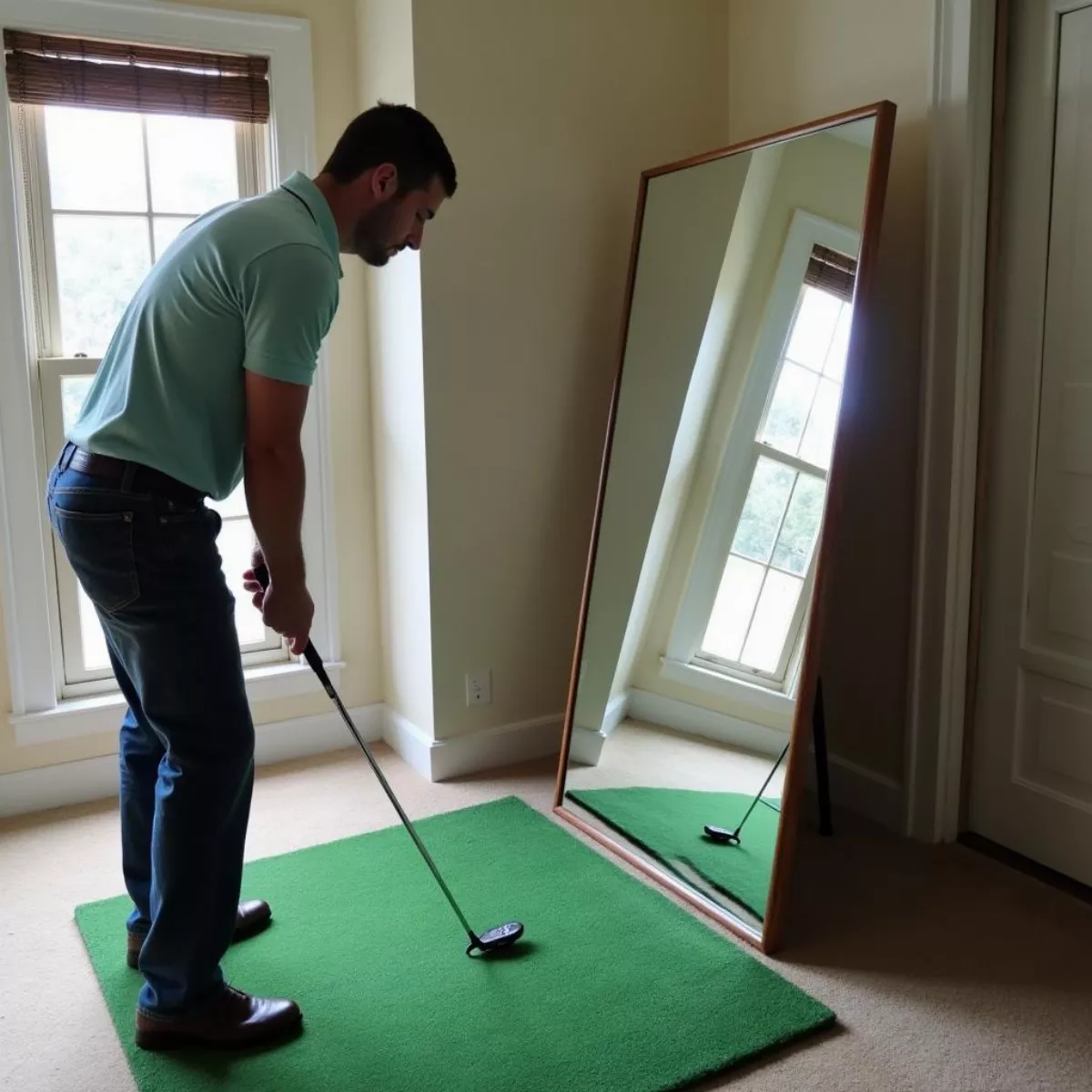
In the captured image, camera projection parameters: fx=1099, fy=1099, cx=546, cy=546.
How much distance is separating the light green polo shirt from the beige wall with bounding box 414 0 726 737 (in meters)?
1.17

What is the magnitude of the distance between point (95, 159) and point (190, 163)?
0.80 ft

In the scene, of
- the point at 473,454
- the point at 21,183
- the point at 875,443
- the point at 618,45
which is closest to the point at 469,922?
the point at 473,454

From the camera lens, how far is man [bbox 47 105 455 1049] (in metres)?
1.70

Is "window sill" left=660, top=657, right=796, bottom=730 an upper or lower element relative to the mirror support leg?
upper

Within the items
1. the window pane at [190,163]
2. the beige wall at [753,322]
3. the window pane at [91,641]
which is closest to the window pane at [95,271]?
the window pane at [190,163]

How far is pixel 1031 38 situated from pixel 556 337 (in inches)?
53.2

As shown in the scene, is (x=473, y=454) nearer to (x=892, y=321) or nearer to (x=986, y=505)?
(x=892, y=321)

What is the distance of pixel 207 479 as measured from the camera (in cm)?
179

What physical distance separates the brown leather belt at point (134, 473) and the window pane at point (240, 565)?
1.42 metres

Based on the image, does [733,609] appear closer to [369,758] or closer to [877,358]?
[877,358]

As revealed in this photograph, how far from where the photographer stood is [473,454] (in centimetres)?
303

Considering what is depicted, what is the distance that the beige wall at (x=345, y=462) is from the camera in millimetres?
2982

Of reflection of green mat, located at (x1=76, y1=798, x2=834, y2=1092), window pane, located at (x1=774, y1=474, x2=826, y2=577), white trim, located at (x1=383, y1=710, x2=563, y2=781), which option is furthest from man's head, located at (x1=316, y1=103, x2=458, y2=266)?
white trim, located at (x1=383, y1=710, x2=563, y2=781)

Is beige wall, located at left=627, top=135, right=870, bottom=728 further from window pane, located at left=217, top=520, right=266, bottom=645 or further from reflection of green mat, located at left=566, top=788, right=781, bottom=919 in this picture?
window pane, located at left=217, top=520, right=266, bottom=645
